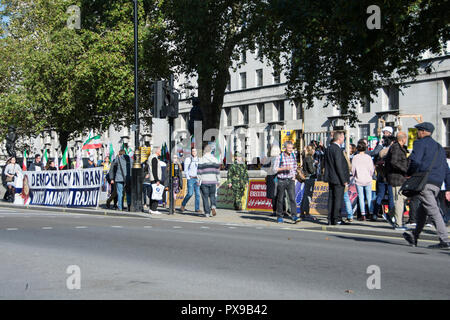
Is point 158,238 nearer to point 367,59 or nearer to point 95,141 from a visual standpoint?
point 367,59

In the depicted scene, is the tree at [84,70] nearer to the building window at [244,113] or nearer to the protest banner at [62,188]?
the protest banner at [62,188]

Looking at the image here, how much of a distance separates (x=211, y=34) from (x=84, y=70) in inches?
420

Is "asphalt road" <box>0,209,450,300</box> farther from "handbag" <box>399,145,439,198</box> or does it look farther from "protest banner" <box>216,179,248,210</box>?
"protest banner" <box>216,179,248,210</box>

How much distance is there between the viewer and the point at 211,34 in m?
29.0

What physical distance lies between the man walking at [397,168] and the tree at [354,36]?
4.51 meters

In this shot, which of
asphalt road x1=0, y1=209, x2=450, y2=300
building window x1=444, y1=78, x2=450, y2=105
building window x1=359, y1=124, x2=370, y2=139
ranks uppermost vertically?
building window x1=444, y1=78, x2=450, y2=105

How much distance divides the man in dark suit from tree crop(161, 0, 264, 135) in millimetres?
13043

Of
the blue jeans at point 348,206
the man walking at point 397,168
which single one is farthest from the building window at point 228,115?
the man walking at point 397,168

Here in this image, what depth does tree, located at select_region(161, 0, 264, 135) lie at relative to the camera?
27609 mm

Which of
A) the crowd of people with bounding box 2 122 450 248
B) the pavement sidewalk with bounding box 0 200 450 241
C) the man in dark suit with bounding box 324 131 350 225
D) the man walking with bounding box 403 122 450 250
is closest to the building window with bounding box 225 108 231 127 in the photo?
the pavement sidewalk with bounding box 0 200 450 241

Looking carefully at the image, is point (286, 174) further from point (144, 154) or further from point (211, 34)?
point (211, 34)

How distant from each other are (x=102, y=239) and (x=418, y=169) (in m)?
5.49

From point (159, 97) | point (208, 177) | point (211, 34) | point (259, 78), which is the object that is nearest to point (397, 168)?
point (208, 177)
